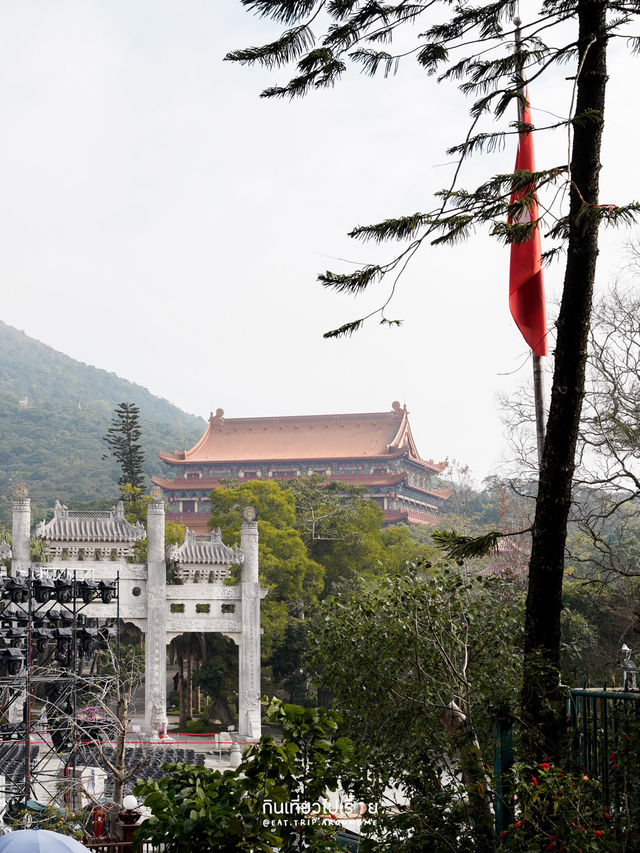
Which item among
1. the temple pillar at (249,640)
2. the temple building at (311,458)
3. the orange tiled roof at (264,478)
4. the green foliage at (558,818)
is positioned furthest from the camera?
A: the temple building at (311,458)

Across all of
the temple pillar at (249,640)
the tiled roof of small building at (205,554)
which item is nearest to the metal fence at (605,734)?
the temple pillar at (249,640)

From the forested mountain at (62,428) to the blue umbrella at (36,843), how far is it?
4563 cm

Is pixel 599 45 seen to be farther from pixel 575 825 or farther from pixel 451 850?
pixel 451 850

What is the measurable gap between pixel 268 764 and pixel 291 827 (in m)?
0.32

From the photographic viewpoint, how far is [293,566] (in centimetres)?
2636

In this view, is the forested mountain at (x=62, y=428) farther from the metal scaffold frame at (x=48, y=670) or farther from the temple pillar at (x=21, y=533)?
the metal scaffold frame at (x=48, y=670)

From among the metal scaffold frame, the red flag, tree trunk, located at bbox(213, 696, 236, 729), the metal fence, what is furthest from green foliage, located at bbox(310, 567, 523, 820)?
tree trunk, located at bbox(213, 696, 236, 729)

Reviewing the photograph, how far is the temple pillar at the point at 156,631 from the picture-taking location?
2211 centimetres

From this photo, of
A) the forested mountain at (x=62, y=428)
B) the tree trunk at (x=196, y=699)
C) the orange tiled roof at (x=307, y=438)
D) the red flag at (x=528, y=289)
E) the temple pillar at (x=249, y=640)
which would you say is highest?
the forested mountain at (x=62, y=428)

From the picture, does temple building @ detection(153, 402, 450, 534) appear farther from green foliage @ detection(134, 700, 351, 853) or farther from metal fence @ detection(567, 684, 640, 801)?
green foliage @ detection(134, 700, 351, 853)

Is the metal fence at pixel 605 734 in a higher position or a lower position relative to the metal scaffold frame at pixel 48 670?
higher

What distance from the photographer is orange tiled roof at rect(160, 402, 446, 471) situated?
4753 cm

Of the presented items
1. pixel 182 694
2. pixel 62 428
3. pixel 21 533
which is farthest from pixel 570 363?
pixel 62 428

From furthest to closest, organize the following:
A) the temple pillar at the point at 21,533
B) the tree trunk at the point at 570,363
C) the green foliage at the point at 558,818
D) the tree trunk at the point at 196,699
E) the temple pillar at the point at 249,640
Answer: the tree trunk at the point at 196,699 → the temple pillar at the point at 249,640 → the temple pillar at the point at 21,533 → the tree trunk at the point at 570,363 → the green foliage at the point at 558,818
